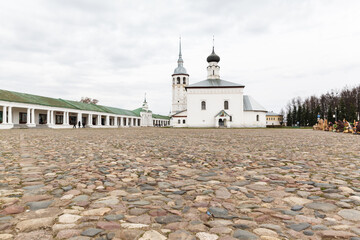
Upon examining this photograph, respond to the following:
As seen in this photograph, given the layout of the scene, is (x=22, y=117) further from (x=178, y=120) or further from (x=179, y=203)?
(x=179, y=203)

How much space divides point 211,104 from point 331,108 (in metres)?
37.6

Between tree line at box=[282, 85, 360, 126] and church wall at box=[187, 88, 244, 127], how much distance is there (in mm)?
22379

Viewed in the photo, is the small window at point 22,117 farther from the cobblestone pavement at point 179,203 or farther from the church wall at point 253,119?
the church wall at point 253,119

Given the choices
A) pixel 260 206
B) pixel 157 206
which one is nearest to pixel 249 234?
pixel 260 206

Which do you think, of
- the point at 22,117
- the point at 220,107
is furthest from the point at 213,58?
the point at 22,117

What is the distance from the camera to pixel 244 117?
159 ft

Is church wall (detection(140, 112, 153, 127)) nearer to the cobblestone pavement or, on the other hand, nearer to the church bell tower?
the church bell tower

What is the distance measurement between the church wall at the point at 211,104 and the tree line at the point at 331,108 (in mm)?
22379

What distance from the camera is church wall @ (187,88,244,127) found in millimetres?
47906

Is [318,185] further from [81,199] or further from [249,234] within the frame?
[81,199]

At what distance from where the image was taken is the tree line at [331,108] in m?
51.8

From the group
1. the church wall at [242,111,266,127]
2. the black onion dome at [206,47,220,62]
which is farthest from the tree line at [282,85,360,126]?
the black onion dome at [206,47,220,62]

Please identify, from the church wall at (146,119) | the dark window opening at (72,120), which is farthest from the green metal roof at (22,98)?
the church wall at (146,119)

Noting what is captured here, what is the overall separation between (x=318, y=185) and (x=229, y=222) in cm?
181
